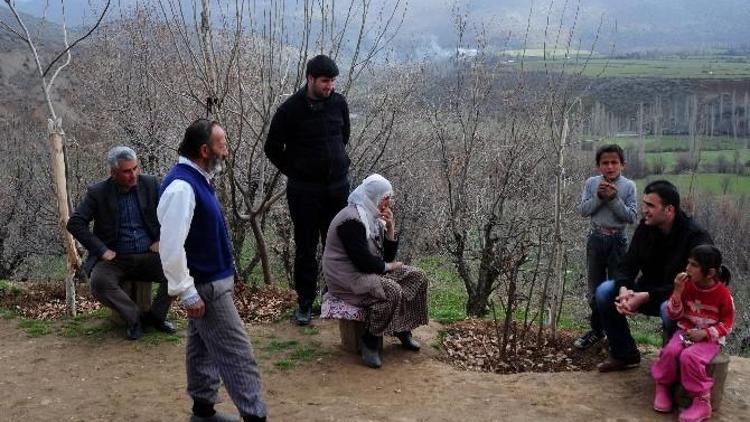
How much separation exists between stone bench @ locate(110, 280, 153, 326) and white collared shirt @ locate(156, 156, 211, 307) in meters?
2.63

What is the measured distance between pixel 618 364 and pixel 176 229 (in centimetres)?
336

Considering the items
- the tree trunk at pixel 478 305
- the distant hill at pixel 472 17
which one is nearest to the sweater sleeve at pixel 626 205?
the distant hill at pixel 472 17

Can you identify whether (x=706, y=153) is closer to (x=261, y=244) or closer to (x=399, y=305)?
(x=261, y=244)

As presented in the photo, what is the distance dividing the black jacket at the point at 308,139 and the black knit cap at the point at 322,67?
257 mm

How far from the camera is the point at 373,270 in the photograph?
16.8 feet

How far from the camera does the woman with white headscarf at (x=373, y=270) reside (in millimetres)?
5008

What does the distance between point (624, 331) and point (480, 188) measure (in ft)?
33.3

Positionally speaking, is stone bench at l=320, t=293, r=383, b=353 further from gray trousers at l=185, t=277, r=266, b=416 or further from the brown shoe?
the brown shoe

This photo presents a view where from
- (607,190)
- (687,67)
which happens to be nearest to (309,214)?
(607,190)

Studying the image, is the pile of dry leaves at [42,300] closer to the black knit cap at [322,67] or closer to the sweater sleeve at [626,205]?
the black knit cap at [322,67]

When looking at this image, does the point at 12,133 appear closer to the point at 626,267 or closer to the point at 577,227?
the point at 577,227

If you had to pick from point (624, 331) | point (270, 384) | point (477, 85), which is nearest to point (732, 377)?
point (624, 331)

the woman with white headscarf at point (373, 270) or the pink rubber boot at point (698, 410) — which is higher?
the woman with white headscarf at point (373, 270)

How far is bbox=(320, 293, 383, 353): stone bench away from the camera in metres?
5.26
